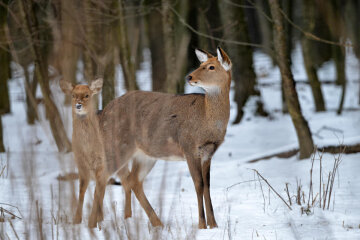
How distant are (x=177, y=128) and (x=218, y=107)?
0.54m

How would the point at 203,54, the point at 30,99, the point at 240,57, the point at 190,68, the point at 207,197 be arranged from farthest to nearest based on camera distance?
the point at 190,68
the point at 240,57
the point at 203,54
the point at 207,197
the point at 30,99

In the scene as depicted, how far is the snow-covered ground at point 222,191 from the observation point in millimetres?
3102

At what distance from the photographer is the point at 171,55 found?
979 cm

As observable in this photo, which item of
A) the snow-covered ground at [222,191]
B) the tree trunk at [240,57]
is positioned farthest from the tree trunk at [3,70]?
the tree trunk at [240,57]

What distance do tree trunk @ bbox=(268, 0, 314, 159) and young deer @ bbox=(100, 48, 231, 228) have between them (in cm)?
253

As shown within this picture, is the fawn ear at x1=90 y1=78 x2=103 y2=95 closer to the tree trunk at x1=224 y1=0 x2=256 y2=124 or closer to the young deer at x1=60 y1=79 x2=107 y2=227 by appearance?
the young deer at x1=60 y1=79 x2=107 y2=227

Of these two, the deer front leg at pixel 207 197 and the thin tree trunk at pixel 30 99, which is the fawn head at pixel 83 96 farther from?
the deer front leg at pixel 207 197

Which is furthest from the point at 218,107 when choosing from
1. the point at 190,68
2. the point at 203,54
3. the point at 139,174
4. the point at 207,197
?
the point at 190,68

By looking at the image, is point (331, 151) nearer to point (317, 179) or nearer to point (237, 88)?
point (317, 179)

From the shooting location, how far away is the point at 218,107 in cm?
563

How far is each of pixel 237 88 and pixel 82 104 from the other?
7.58 metres

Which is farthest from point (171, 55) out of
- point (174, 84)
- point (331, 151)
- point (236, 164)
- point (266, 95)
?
point (266, 95)

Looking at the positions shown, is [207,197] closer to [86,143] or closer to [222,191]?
[86,143]

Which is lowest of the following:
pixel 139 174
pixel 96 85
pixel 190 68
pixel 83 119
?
pixel 139 174
